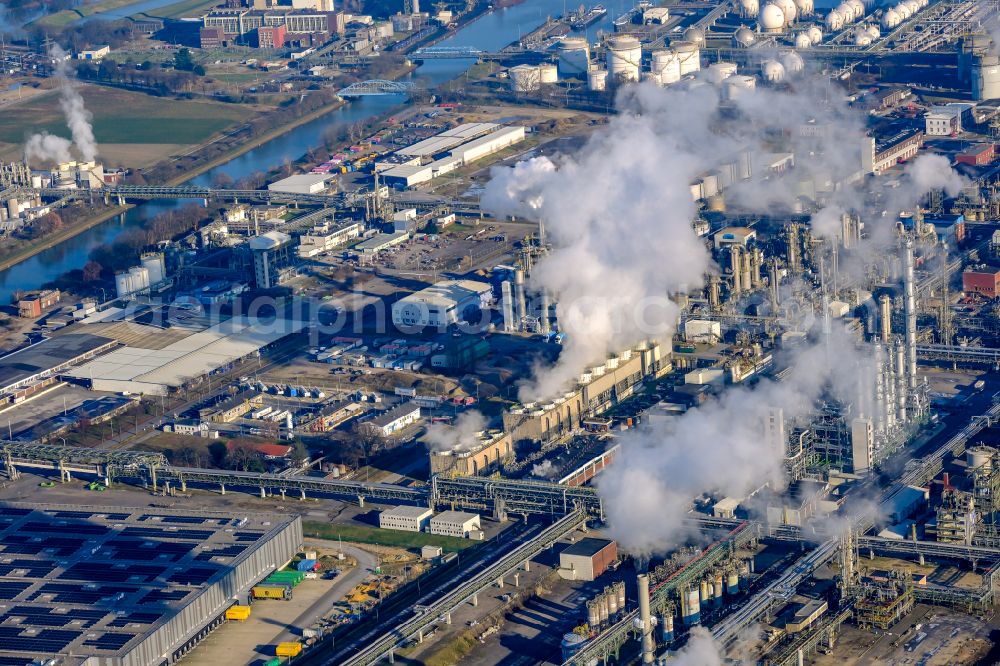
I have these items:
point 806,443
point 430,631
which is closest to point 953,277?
point 806,443

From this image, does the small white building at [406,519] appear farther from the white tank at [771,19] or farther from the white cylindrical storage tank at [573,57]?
the white tank at [771,19]

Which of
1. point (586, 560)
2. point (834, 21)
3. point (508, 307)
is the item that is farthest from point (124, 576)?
point (834, 21)

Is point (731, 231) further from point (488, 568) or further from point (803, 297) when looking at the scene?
point (488, 568)

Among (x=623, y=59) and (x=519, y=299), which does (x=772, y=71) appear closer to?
(x=623, y=59)

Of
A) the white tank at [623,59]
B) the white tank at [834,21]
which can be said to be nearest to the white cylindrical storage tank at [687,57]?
the white tank at [623,59]

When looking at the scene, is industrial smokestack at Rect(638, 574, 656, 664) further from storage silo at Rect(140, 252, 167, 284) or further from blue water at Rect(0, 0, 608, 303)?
blue water at Rect(0, 0, 608, 303)

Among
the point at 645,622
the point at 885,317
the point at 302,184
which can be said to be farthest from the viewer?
the point at 302,184
